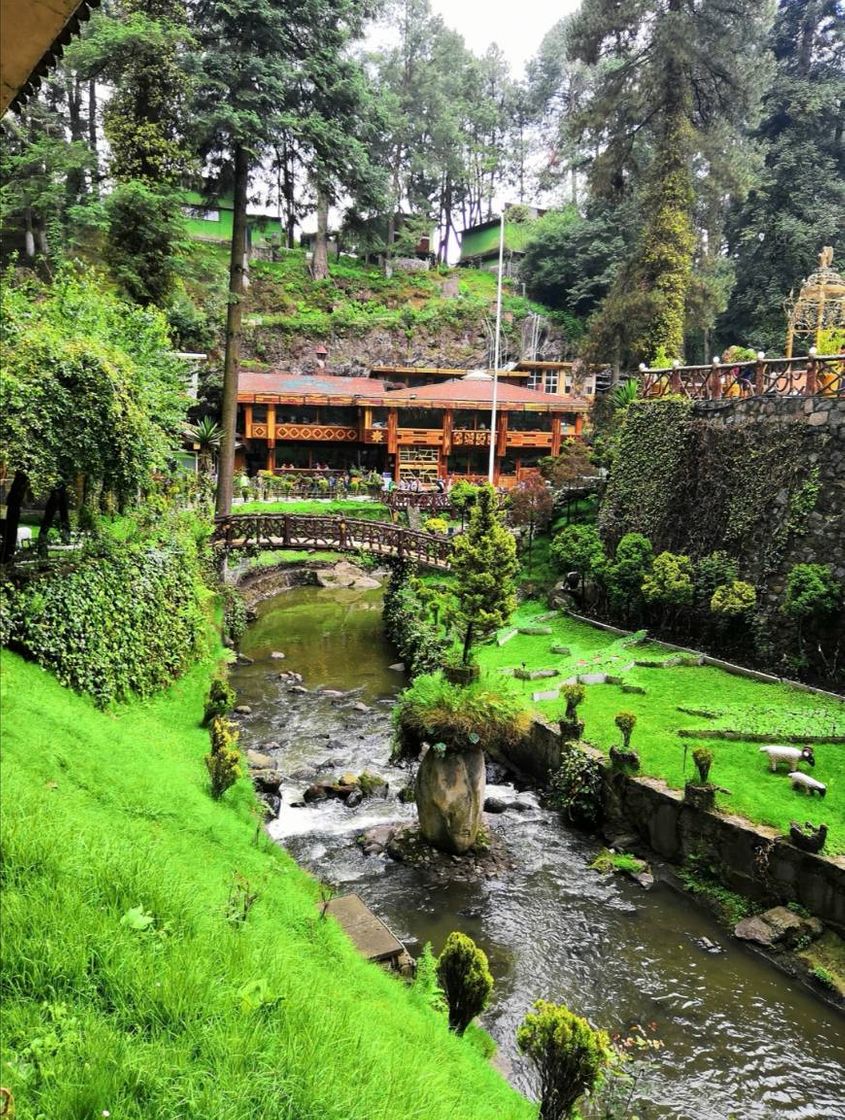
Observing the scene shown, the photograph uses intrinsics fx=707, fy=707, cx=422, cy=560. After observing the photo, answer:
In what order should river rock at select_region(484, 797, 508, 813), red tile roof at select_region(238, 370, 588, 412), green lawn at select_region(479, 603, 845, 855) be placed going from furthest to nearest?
red tile roof at select_region(238, 370, 588, 412) < river rock at select_region(484, 797, 508, 813) < green lawn at select_region(479, 603, 845, 855)

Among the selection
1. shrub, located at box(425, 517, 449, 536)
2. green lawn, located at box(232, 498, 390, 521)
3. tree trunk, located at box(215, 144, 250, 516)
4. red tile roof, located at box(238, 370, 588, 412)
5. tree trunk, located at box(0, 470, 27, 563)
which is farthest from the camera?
red tile roof, located at box(238, 370, 588, 412)

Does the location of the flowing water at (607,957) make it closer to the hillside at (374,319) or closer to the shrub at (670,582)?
the shrub at (670,582)

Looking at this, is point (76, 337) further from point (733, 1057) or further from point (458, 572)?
point (733, 1057)

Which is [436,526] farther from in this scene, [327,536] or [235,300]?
[235,300]

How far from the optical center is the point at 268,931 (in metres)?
6.38

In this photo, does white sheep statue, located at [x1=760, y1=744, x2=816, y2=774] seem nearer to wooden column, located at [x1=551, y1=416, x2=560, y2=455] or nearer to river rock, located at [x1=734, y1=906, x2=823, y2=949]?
river rock, located at [x1=734, y1=906, x2=823, y2=949]

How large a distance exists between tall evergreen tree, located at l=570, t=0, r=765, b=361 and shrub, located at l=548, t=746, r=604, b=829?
778 inches

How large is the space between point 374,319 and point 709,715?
46.0 metres

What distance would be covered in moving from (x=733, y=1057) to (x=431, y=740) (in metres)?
5.74

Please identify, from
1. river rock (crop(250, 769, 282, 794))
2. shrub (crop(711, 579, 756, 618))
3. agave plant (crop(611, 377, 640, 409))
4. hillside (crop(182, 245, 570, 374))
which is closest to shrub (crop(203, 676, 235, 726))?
river rock (crop(250, 769, 282, 794))

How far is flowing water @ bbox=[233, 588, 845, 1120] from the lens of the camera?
7.97 m

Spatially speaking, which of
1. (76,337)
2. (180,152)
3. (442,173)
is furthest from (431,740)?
(442,173)

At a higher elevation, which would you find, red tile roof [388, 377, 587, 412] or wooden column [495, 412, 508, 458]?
red tile roof [388, 377, 587, 412]

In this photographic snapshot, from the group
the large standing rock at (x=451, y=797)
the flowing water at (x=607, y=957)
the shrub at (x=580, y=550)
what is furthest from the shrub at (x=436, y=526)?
the large standing rock at (x=451, y=797)
